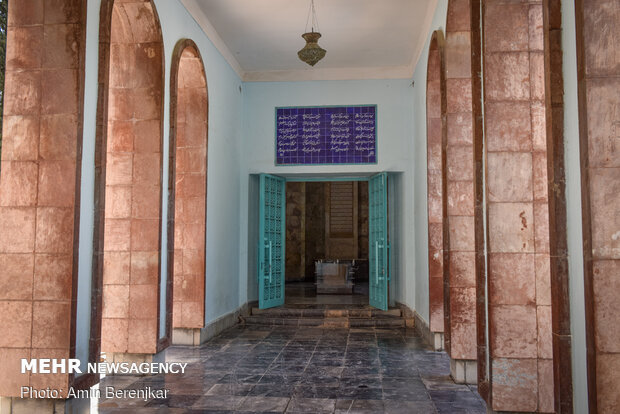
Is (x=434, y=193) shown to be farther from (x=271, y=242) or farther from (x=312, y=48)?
(x=271, y=242)

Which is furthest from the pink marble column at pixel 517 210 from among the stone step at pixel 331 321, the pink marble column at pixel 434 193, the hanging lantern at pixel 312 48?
the stone step at pixel 331 321

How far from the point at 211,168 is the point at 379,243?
326cm

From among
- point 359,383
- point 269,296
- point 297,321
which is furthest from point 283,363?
point 269,296

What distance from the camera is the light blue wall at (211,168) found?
389 cm

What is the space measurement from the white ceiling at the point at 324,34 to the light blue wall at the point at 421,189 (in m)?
0.41

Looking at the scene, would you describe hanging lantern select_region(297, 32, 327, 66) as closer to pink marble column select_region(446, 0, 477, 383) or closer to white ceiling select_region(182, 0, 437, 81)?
white ceiling select_region(182, 0, 437, 81)

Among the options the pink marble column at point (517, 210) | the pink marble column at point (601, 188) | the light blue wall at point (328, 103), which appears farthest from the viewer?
the light blue wall at point (328, 103)

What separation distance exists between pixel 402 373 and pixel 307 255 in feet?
32.7

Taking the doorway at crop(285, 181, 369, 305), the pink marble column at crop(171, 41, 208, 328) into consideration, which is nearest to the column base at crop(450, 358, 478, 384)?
the pink marble column at crop(171, 41, 208, 328)

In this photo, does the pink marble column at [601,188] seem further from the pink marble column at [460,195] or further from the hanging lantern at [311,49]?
the hanging lantern at [311,49]

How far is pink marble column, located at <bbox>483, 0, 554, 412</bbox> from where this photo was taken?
356 centimetres

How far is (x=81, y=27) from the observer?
378 centimetres

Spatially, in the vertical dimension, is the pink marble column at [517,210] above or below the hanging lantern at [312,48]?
below

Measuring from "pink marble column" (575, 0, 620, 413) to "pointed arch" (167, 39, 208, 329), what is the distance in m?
5.08
